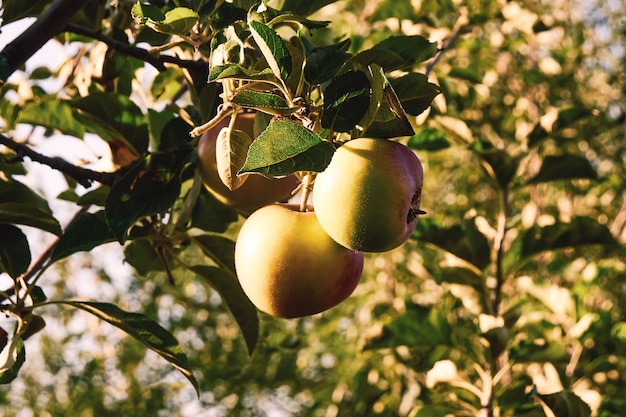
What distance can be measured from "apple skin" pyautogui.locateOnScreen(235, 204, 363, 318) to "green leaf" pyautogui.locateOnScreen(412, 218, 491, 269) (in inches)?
22.9

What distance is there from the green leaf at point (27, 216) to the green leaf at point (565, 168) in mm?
847

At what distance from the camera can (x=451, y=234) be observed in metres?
1.30

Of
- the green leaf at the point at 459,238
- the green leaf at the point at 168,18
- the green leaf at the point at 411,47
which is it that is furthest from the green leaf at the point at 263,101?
the green leaf at the point at 459,238

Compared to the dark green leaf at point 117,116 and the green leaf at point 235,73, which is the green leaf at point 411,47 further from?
the dark green leaf at point 117,116

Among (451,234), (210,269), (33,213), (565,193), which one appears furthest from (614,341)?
(565,193)

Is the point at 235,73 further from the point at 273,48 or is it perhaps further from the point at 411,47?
the point at 411,47

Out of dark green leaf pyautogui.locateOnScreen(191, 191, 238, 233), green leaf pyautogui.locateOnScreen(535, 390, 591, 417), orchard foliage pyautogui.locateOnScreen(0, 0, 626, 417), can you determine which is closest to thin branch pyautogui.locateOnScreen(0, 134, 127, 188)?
orchard foliage pyautogui.locateOnScreen(0, 0, 626, 417)

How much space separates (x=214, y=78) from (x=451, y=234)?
0.77 meters

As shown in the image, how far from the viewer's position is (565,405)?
102 cm

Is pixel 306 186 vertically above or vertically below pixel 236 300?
above

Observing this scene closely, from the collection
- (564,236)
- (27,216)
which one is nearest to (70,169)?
(27,216)

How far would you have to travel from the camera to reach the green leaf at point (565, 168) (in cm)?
132

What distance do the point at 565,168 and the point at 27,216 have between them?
36.3 inches

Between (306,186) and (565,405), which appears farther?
(565,405)
